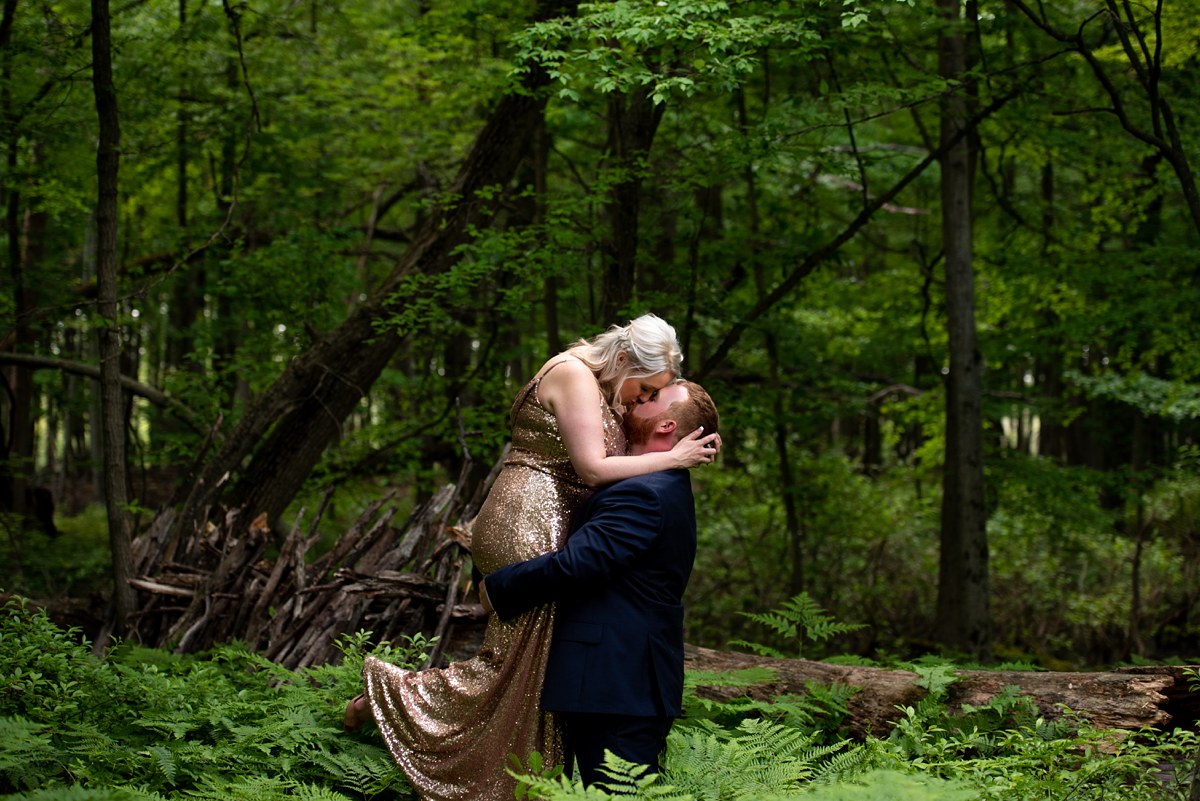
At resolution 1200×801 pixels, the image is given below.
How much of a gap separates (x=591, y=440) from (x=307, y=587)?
312 cm

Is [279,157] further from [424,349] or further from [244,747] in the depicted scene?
[244,747]

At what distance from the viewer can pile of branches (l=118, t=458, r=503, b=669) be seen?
557 centimetres

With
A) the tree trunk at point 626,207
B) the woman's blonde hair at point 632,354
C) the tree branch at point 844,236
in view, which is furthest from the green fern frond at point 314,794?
the tree branch at point 844,236

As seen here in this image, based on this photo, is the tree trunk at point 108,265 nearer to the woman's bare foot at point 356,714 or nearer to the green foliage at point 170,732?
the green foliage at point 170,732

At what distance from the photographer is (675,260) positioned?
30.6 feet

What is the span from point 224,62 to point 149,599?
8.27m

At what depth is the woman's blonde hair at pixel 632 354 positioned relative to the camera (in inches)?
139

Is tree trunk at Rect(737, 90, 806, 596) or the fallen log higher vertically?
tree trunk at Rect(737, 90, 806, 596)

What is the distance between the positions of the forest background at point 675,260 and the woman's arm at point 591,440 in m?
2.75

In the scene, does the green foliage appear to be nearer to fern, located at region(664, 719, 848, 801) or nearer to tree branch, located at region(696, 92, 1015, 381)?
fern, located at region(664, 719, 848, 801)

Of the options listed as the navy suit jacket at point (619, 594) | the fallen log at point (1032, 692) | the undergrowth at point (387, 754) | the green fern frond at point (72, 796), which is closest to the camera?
the green fern frond at point (72, 796)

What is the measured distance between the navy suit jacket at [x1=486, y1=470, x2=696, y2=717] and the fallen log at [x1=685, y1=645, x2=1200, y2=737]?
1.31 metres

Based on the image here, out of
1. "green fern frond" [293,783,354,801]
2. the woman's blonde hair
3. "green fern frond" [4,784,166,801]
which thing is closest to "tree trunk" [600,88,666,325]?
the woman's blonde hair

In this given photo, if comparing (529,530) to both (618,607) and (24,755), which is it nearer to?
(618,607)
